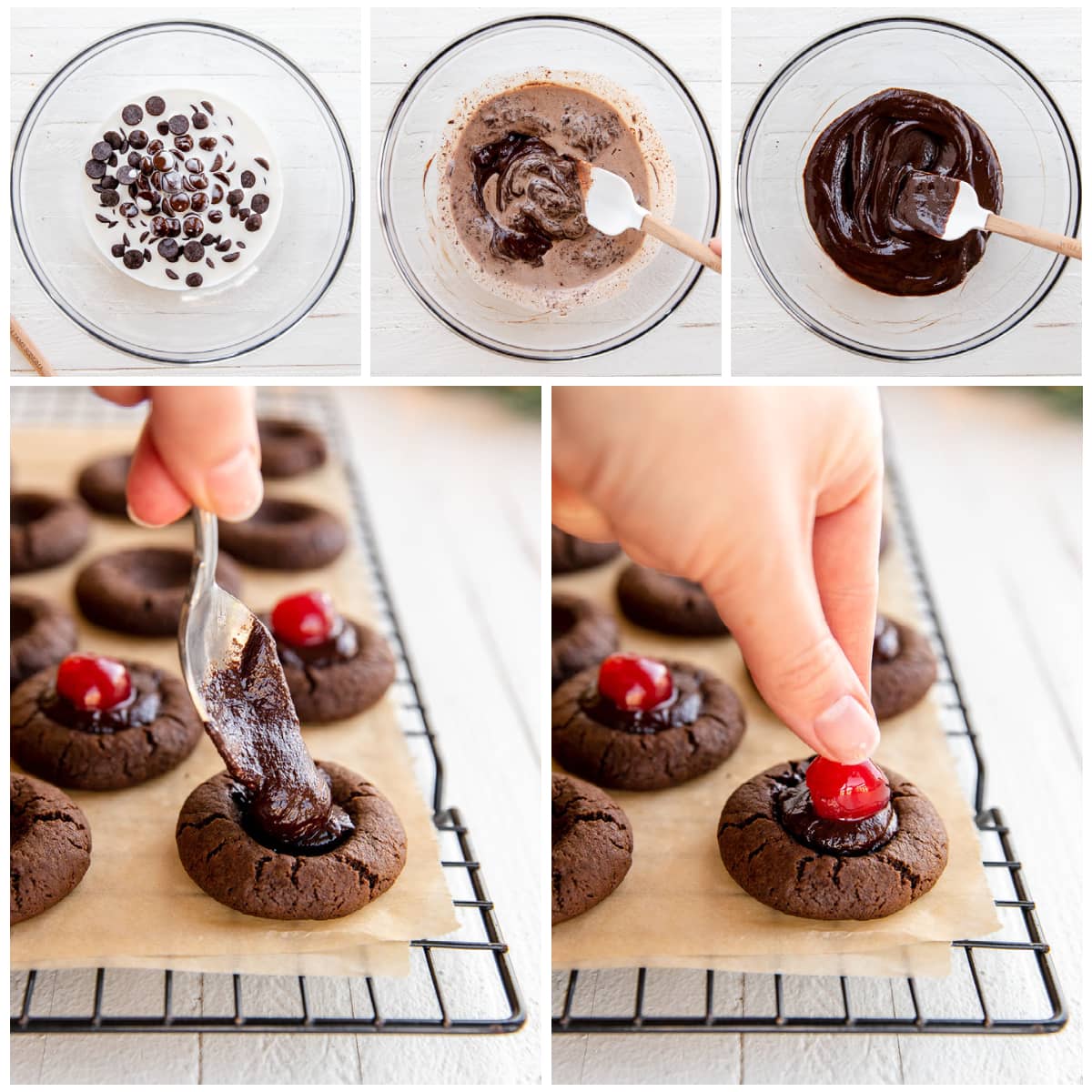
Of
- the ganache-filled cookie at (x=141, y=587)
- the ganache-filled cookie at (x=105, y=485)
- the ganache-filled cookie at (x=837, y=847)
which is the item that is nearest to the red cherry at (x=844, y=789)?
the ganache-filled cookie at (x=837, y=847)

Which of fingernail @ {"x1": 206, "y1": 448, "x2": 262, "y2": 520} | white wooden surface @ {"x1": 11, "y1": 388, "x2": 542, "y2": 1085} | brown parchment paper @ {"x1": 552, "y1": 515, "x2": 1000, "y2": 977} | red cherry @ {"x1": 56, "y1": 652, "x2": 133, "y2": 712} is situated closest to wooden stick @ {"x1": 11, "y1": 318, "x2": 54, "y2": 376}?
fingernail @ {"x1": 206, "y1": 448, "x2": 262, "y2": 520}

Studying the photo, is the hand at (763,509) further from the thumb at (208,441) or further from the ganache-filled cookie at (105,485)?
the ganache-filled cookie at (105,485)

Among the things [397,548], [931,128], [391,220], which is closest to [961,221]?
[931,128]

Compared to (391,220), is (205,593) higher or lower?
lower

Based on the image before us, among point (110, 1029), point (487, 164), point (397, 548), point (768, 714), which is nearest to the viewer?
point (110, 1029)

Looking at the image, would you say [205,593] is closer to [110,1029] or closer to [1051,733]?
[110,1029]

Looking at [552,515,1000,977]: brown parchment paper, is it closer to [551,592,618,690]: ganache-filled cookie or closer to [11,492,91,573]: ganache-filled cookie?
[551,592,618,690]: ganache-filled cookie
